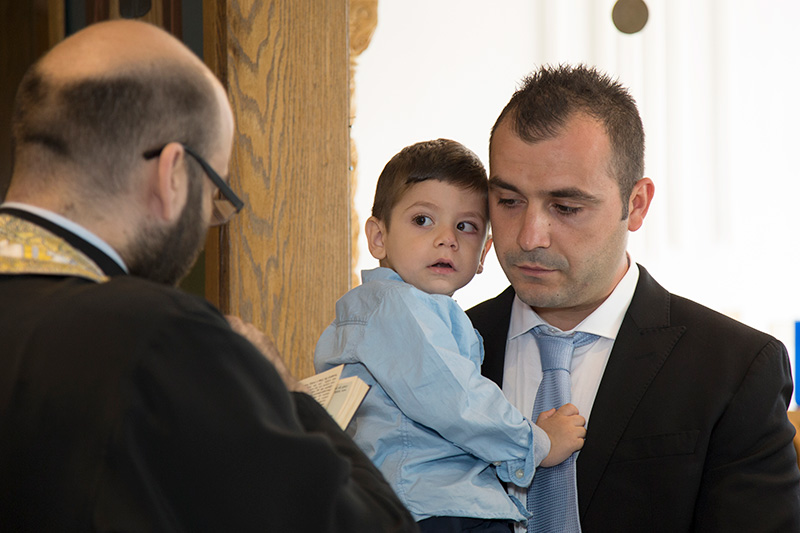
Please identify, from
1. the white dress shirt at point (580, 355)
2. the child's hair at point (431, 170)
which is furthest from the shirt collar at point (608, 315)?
the child's hair at point (431, 170)

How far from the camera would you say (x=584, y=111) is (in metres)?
1.95

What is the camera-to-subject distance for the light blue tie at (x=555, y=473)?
5.89 feet

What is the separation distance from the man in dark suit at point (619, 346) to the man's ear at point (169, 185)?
1.00 metres

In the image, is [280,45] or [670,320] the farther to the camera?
[280,45]

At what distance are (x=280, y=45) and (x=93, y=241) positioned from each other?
1.35 metres

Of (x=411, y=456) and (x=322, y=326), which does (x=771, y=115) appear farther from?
(x=411, y=456)

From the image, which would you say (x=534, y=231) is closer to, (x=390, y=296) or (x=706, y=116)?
(x=390, y=296)

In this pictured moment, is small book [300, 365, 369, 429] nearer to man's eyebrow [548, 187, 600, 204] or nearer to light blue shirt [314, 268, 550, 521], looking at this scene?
light blue shirt [314, 268, 550, 521]

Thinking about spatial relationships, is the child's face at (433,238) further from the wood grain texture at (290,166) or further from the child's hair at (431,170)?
the wood grain texture at (290,166)

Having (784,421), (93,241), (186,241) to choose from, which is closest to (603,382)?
(784,421)

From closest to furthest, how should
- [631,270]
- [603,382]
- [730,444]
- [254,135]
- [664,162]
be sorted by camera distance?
[730,444] → [603,382] → [631,270] → [254,135] → [664,162]

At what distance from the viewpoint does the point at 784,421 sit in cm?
179

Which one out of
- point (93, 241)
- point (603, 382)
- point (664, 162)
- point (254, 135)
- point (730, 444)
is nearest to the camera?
point (93, 241)

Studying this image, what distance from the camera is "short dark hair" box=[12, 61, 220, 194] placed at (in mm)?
1054
